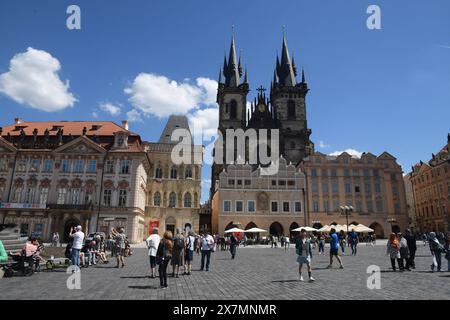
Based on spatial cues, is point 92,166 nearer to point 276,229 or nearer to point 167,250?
point 276,229

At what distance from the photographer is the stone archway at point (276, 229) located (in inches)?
1854

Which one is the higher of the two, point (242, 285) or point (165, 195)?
point (165, 195)

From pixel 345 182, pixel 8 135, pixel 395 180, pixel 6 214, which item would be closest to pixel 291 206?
pixel 345 182

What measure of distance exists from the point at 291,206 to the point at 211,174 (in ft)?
77.8

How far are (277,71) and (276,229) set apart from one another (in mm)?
43247

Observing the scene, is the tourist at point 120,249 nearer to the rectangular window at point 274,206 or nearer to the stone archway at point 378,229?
the rectangular window at point 274,206

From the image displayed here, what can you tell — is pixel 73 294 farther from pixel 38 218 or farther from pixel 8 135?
pixel 8 135

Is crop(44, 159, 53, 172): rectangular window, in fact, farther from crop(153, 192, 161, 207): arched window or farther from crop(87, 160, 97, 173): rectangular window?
crop(153, 192, 161, 207): arched window

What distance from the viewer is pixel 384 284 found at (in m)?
9.69

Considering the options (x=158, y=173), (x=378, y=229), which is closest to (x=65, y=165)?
(x=158, y=173)

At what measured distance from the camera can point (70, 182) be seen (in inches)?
1540

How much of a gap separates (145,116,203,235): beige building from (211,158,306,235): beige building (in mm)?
3920
